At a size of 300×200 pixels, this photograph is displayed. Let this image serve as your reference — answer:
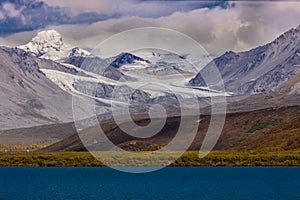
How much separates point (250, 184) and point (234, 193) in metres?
29.7

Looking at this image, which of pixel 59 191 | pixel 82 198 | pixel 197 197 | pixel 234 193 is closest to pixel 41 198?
pixel 82 198

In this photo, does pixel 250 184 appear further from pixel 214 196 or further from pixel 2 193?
pixel 2 193

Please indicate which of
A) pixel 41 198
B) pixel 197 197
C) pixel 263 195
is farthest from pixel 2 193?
pixel 263 195

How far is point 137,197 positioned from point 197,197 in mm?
11985

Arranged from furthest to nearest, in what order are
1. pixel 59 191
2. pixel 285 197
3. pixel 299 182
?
pixel 299 182
pixel 59 191
pixel 285 197

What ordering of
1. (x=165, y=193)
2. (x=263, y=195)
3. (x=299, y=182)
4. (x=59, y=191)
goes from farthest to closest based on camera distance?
(x=299, y=182), (x=59, y=191), (x=165, y=193), (x=263, y=195)

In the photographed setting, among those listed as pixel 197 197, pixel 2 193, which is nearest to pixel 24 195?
pixel 2 193

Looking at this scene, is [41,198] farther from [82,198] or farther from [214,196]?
[214,196]

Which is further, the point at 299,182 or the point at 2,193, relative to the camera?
the point at 299,182

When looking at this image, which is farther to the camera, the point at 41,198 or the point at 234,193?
the point at 234,193

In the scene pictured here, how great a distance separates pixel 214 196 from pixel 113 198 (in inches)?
816

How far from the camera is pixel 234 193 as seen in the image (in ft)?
443

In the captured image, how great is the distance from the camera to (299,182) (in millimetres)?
163250

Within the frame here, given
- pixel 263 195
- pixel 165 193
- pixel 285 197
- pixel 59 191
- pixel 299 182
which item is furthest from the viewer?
pixel 299 182
